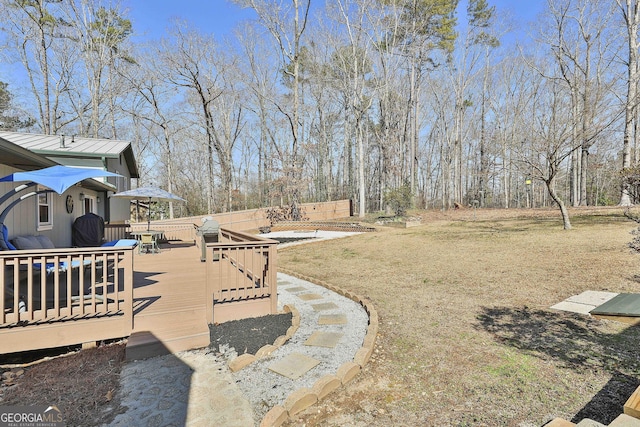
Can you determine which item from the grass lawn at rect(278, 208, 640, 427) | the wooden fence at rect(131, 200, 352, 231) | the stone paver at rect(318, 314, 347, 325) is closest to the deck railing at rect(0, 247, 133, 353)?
the stone paver at rect(318, 314, 347, 325)

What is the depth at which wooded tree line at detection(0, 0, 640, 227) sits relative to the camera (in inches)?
623

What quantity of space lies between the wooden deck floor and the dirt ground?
13.1 inches

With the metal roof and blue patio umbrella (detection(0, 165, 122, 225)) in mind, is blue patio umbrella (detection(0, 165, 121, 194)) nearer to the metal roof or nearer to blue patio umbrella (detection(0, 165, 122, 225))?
blue patio umbrella (detection(0, 165, 122, 225))

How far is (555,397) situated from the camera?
7.50 feet

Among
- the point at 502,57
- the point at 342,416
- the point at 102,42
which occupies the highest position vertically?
the point at 502,57

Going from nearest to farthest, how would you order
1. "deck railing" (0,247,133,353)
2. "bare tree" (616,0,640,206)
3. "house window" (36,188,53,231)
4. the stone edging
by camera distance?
1. the stone edging
2. "deck railing" (0,247,133,353)
3. "house window" (36,188,53,231)
4. "bare tree" (616,0,640,206)

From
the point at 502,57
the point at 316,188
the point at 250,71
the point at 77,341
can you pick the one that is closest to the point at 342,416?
the point at 77,341

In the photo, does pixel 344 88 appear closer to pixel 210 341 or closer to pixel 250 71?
pixel 250 71

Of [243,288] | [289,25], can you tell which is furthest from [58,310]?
[289,25]

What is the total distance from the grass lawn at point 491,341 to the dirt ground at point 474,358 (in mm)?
12

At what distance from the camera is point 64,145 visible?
9.62m

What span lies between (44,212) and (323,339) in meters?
6.90

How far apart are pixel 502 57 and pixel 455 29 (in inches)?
203

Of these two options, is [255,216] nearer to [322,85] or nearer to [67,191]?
[67,191]
